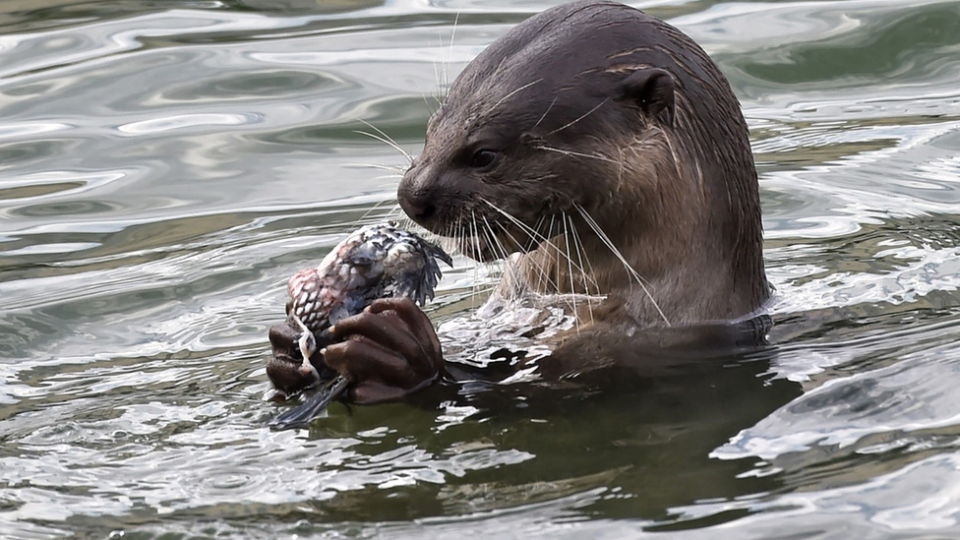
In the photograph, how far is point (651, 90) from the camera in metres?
4.45

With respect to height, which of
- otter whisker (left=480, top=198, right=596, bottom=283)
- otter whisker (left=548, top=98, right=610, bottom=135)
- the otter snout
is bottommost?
otter whisker (left=480, top=198, right=596, bottom=283)

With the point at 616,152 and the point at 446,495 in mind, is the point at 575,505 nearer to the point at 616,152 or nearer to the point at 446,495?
the point at 446,495

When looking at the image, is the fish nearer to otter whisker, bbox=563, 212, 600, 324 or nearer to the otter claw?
the otter claw

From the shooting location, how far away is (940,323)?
4789 millimetres

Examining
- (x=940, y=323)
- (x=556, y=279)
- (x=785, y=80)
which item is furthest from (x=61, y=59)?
(x=940, y=323)

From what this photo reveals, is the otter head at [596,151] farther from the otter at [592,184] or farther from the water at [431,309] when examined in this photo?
the water at [431,309]

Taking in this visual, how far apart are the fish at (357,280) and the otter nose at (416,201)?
94mm

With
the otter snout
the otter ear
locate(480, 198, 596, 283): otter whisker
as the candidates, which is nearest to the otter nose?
the otter snout

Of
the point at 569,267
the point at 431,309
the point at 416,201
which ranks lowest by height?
the point at 431,309

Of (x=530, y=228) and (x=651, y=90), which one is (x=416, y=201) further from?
(x=651, y=90)

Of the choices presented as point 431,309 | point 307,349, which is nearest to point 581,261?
point 307,349

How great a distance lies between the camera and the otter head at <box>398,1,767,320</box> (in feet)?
14.2

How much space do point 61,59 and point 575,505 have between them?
224 inches

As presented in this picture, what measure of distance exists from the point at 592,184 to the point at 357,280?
0.69 meters
